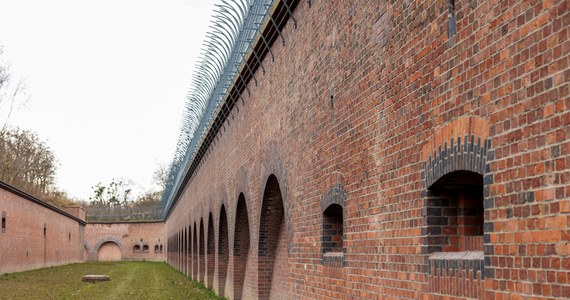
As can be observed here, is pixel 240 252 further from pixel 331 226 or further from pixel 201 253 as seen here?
pixel 201 253

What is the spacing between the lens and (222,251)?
63.8 ft

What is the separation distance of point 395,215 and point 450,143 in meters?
1.21

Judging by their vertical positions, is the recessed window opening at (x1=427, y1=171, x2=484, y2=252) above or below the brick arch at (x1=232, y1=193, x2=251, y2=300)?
above

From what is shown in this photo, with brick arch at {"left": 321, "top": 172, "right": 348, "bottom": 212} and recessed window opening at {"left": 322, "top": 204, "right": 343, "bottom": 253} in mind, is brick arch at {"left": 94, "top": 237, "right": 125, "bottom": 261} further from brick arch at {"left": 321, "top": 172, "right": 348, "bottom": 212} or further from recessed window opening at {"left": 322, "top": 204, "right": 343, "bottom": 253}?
brick arch at {"left": 321, "top": 172, "right": 348, "bottom": 212}

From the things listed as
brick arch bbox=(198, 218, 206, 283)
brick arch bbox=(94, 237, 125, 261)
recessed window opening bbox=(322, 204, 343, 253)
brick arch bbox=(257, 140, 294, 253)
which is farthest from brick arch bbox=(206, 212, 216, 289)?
brick arch bbox=(94, 237, 125, 261)

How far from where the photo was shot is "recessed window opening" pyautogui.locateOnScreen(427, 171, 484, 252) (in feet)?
16.8

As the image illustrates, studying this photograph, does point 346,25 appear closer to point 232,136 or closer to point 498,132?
point 498,132

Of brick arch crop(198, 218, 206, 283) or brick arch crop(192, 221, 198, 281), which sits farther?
brick arch crop(192, 221, 198, 281)

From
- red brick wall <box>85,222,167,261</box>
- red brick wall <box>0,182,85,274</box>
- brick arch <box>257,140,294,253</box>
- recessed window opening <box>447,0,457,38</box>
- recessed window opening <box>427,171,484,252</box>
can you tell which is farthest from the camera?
red brick wall <box>85,222,167,261</box>

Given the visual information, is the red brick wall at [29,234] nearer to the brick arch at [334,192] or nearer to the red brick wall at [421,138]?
the red brick wall at [421,138]

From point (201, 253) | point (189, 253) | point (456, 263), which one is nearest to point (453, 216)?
point (456, 263)

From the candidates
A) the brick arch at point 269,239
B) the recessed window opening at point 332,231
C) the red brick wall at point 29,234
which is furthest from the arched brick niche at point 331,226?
the red brick wall at point 29,234

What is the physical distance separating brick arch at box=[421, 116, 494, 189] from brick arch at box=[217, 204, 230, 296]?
13.6 meters

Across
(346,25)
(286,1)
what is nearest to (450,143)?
(346,25)
